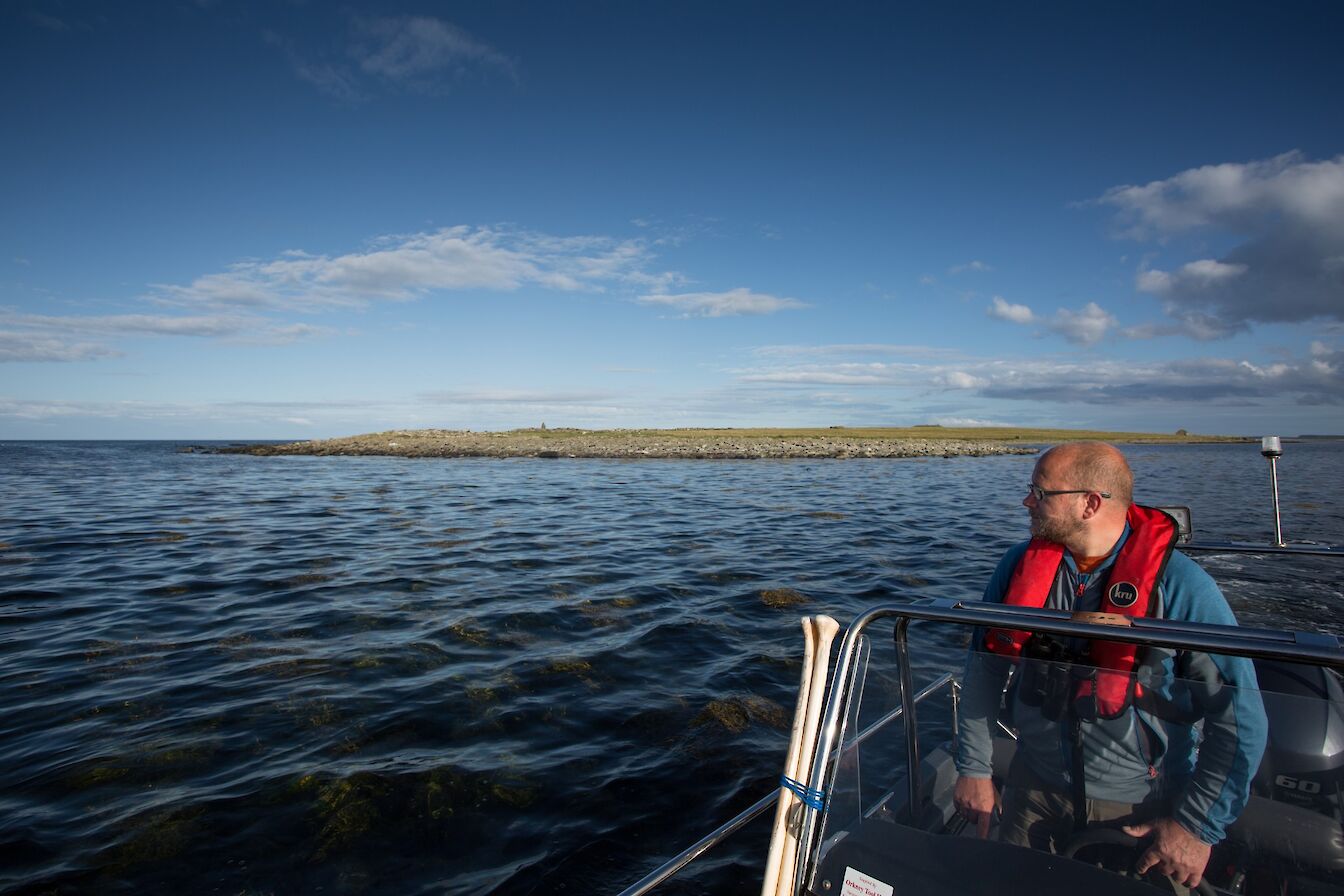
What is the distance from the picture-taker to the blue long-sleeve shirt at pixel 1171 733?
237cm

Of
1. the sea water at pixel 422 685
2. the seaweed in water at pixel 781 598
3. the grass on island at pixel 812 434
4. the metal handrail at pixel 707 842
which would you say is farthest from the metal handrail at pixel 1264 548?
the grass on island at pixel 812 434

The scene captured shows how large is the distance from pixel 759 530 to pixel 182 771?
45.0ft

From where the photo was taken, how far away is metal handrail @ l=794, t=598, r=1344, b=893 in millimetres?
2096

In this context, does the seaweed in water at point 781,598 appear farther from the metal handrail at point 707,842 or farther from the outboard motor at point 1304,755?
the outboard motor at point 1304,755

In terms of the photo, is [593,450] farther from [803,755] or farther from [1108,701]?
[1108,701]

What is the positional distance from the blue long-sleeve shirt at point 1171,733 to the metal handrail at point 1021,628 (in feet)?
0.73

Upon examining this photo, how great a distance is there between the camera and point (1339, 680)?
3207mm

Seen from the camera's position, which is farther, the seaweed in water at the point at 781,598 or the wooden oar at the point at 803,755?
the seaweed in water at the point at 781,598

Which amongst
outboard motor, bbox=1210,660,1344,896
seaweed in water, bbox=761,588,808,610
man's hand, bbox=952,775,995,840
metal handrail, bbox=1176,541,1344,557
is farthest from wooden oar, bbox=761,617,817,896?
seaweed in water, bbox=761,588,808,610

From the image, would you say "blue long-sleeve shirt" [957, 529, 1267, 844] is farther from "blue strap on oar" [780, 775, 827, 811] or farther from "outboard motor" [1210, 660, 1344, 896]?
"blue strap on oar" [780, 775, 827, 811]

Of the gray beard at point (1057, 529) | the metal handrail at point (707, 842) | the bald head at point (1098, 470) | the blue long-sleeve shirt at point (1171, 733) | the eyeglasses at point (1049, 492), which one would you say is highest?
the bald head at point (1098, 470)

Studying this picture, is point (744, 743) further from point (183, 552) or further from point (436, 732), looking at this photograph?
point (183, 552)

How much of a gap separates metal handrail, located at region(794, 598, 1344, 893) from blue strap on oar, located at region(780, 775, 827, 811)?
2cm

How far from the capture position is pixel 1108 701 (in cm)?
255
